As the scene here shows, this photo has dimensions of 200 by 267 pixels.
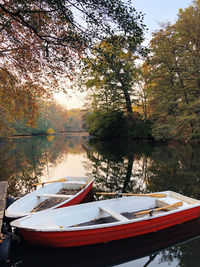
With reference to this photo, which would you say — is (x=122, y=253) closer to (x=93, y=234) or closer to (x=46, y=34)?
(x=93, y=234)

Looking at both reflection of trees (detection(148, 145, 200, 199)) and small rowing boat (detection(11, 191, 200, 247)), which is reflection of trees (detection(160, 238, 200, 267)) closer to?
small rowing boat (detection(11, 191, 200, 247))

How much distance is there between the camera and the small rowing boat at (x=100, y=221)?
154 inches

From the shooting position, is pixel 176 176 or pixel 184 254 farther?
pixel 176 176

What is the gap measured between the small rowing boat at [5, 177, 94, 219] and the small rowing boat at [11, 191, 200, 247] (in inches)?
22.3

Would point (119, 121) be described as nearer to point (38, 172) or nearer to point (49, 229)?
point (38, 172)

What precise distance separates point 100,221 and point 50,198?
2216 millimetres

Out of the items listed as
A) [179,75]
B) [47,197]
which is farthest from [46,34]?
[179,75]

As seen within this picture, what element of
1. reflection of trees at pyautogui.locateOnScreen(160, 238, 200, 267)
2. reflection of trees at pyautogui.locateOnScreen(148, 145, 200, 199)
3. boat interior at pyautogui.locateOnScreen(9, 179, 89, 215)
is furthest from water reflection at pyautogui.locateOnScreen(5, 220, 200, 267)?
reflection of trees at pyautogui.locateOnScreen(148, 145, 200, 199)

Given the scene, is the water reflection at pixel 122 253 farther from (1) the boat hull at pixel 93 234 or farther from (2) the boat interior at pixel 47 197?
(2) the boat interior at pixel 47 197

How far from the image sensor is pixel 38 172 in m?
12.0

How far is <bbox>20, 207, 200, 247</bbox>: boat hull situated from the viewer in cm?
389

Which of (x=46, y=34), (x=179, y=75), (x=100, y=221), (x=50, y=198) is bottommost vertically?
(x=100, y=221)

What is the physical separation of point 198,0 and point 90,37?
69.5 ft

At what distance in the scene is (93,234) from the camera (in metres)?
4.05
